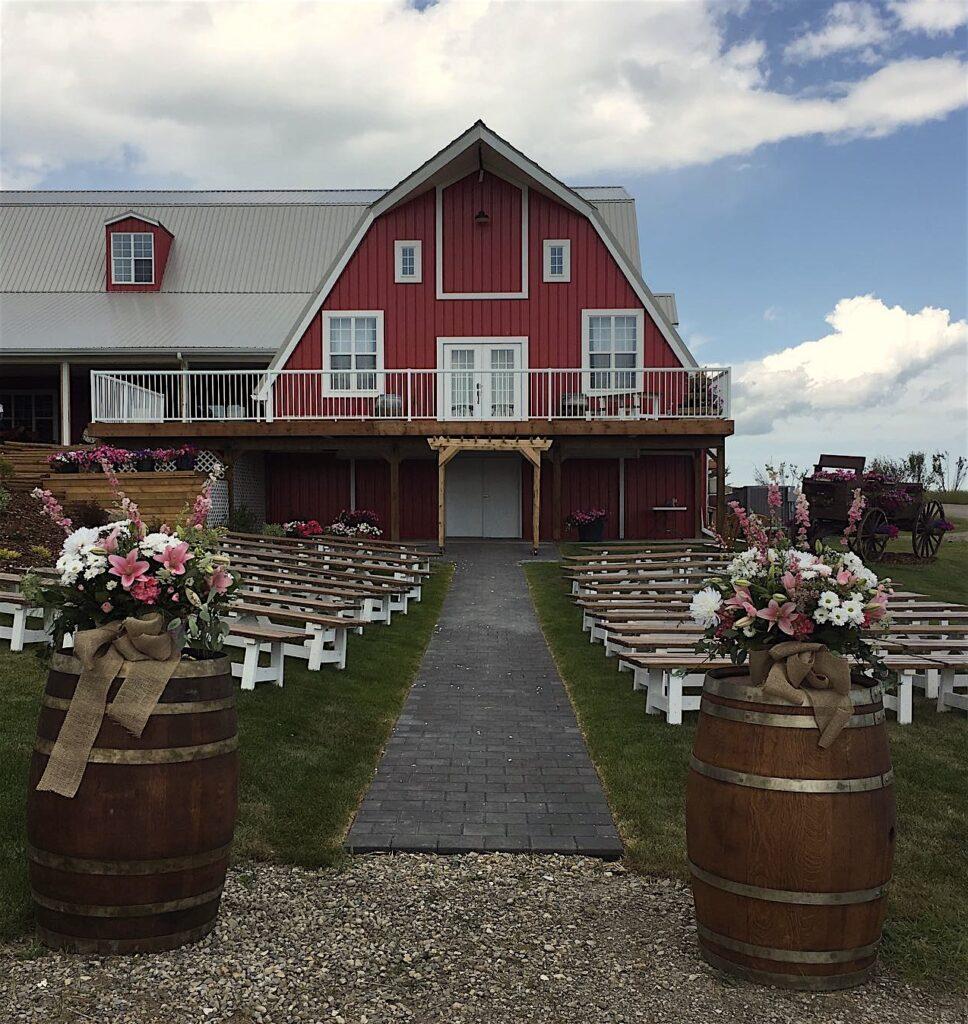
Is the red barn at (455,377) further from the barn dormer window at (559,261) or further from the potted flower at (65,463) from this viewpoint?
the potted flower at (65,463)

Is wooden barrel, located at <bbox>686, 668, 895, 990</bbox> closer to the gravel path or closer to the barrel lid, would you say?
the barrel lid

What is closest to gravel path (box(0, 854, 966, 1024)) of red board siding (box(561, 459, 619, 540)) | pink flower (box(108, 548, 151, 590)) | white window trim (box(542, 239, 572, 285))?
pink flower (box(108, 548, 151, 590))

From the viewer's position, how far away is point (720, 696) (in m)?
4.24

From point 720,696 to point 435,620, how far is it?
9.70 m

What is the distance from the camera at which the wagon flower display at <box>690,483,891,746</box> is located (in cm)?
414

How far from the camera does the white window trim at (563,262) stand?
23625mm

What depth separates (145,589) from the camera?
14.2 ft

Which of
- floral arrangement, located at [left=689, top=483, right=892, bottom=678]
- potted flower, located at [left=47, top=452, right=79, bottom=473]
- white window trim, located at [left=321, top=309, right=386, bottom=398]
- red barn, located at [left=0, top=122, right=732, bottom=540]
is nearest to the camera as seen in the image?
floral arrangement, located at [left=689, top=483, right=892, bottom=678]

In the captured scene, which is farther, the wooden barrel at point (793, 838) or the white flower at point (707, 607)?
the white flower at point (707, 607)

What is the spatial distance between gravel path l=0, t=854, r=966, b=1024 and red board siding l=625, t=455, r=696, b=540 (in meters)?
19.4

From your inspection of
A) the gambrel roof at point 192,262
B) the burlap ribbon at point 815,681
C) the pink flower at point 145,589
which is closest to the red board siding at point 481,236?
the gambrel roof at point 192,262

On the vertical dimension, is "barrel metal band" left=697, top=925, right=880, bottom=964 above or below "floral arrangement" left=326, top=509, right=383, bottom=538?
below

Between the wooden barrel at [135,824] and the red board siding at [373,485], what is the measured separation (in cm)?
1972

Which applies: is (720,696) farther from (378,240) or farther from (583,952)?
(378,240)
